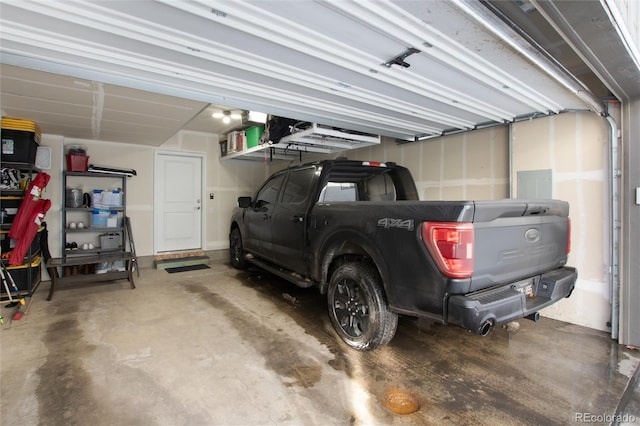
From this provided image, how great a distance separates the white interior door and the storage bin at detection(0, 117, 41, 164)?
2180 mm

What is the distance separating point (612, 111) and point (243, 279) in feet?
16.5

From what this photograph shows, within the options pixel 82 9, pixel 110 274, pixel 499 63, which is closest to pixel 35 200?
pixel 110 274

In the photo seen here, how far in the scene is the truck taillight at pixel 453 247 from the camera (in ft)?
5.95

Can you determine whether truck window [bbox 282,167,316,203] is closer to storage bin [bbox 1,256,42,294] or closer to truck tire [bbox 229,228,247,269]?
truck tire [bbox 229,228,247,269]

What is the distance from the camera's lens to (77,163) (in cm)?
497

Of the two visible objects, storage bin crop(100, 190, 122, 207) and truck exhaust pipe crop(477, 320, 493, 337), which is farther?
storage bin crop(100, 190, 122, 207)

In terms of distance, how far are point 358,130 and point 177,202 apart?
14.1 ft

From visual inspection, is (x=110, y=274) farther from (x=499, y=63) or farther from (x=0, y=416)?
(x=499, y=63)

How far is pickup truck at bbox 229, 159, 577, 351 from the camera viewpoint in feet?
6.07

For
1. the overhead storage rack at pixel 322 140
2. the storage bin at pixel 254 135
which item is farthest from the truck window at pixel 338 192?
the storage bin at pixel 254 135

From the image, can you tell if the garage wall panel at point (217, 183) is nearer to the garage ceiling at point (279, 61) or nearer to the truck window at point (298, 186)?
the garage ceiling at point (279, 61)

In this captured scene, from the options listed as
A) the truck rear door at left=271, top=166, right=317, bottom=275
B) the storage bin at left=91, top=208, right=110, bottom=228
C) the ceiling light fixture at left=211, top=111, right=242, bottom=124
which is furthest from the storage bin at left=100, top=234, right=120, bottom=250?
the truck rear door at left=271, top=166, right=317, bottom=275

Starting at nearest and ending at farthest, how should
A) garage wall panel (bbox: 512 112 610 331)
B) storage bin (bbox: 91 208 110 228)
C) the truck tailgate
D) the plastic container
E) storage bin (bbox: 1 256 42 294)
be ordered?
the truck tailgate → garage wall panel (bbox: 512 112 610 331) → storage bin (bbox: 1 256 42 294) → the plastic container → storage bin (bbox: 91 208 110 228)

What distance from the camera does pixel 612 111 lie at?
9.36 ft
